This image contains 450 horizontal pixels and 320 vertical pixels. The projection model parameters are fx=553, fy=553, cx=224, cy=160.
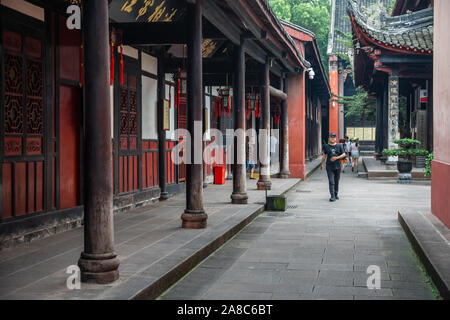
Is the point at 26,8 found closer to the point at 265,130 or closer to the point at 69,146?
the point at 69,146

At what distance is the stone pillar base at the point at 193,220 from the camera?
7.82 meters

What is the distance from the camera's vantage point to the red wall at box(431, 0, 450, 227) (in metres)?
7.94

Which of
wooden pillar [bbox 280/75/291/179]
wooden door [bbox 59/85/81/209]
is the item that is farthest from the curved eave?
wooden door [bbox 59/85/81/209]

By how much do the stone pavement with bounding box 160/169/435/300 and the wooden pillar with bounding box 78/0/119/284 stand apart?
693mm

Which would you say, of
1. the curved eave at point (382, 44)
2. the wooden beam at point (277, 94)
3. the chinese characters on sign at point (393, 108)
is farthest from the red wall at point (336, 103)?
the wooden beam at point (277, 94)

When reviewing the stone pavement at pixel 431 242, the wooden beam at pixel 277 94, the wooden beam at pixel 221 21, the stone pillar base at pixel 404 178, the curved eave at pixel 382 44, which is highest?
the curved eave at pixel 382 44

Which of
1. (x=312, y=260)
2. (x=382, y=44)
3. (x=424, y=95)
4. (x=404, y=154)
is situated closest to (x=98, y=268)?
(x=312, y=260)

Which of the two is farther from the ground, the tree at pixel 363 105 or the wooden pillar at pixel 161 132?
the tree at pixel 363 105

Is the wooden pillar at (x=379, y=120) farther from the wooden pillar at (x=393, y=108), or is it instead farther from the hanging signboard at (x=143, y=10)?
the hanging signboard at (x=143, y=10)

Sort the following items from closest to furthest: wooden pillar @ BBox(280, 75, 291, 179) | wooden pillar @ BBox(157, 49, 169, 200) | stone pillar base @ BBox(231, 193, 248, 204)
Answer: stone pillar base @ BBox(231, 193, 248, 204), wooden pillar @ BBox(157, 49, 169, 200), wooden pillar @ BBox(280, 75, 291, 179)

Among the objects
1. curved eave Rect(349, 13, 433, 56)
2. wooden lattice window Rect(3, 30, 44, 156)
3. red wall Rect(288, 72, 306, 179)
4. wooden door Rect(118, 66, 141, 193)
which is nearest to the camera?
wooden lattice window Rect(3, 30, 44, 156)

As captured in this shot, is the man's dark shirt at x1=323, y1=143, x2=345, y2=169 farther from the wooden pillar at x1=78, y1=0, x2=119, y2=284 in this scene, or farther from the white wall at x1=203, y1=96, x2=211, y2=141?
the wooden pillar at x1=78, y1=0, x2=119, y2=284

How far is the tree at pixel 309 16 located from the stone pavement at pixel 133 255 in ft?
131
